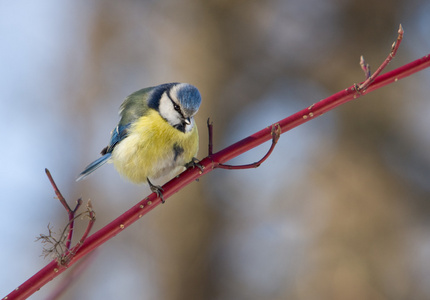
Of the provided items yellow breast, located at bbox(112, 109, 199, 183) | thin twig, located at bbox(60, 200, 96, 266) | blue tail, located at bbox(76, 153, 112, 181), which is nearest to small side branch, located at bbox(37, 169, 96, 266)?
thin twig, located at bbox(60, 200, 96, 266)

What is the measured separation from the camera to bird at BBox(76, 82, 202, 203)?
1889 millimetres

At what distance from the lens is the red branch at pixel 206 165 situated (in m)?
1.07

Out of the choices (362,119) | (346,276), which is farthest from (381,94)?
(346,276)

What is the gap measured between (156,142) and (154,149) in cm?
3

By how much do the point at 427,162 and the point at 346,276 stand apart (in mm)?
1122

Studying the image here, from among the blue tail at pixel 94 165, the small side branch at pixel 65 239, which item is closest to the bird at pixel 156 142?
the blue tail at pixel 94 165

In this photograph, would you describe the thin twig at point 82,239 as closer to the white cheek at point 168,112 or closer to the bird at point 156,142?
the bird at point 156,142

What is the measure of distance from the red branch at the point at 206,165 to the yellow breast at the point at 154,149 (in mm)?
478

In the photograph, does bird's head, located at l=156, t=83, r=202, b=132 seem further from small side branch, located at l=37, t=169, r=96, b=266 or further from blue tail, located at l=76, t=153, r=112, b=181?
small side branch, located at l=37, t=169, r=96, b=266

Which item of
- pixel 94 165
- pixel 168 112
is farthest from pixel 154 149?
pixel 94 165

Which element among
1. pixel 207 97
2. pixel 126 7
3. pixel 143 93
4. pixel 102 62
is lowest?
pixel 143 93

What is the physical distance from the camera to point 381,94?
387cm

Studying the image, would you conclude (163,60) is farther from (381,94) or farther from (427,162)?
(427,162)

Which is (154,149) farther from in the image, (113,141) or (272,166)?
(272,166)
